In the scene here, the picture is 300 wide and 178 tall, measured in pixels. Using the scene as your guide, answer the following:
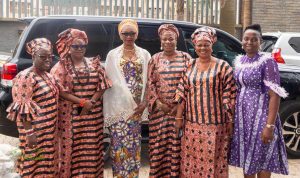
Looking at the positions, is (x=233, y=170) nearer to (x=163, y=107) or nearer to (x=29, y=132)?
(x=163, y=107)

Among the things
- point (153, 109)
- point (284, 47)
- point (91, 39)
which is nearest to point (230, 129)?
point (153, 109)

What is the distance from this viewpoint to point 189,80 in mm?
4078

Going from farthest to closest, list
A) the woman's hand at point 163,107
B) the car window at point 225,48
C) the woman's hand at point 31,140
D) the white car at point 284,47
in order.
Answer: the white car at point 284,47 < the car window at point 225,48 < the woman's hand at point 163,107 < the woman's hand at point 31,140

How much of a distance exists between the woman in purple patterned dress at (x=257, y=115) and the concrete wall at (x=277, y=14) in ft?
32.0

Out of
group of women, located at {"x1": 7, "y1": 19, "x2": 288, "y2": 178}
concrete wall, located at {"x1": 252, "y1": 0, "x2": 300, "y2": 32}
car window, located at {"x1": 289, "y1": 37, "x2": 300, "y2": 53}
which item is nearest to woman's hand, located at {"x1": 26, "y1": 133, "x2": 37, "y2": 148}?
group of women, located at {"x1": 7, "y1": 19, "x2": 288, "y2": 178}

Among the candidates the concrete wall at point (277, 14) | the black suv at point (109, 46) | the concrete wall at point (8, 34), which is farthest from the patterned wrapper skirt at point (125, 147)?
the concrete wall at point (277, 14)

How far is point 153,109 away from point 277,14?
1020cm

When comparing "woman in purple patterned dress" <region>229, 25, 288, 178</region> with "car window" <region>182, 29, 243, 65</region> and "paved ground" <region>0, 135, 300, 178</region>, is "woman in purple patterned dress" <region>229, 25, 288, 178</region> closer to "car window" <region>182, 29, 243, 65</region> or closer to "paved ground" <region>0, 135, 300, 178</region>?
"paved ground" <region>0, 135, 300, 178</region>

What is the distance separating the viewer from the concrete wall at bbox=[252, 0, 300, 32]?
1340cm

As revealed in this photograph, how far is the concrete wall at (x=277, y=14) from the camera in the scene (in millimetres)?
13398

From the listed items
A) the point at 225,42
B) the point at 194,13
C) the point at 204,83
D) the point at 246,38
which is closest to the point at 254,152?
the point at 204,83

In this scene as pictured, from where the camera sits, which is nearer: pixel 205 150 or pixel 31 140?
pixel 31 140

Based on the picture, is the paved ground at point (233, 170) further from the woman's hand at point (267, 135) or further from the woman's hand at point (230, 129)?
the woman's hand at point (267, 135)

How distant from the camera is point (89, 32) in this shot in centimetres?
550
